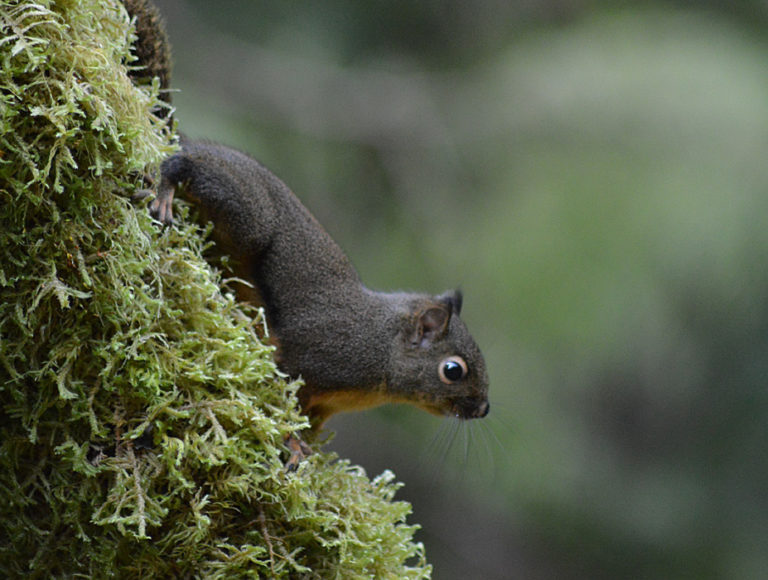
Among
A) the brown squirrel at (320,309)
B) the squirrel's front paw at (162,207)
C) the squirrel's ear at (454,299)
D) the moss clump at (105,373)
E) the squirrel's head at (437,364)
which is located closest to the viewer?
the moss clump at (105,373)

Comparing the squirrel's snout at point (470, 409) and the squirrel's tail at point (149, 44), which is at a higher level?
the squirrel's tail at point (149, 44)

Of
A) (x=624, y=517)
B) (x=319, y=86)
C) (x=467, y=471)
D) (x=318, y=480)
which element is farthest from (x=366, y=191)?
(x=318, y=480)

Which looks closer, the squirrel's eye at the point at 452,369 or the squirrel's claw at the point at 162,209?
the squirrel's claw at the point at 162,209

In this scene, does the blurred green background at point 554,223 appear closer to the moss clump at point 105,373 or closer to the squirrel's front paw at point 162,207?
the squirrel's front paw at point 162,207

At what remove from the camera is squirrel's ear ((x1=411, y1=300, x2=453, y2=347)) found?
2.41 meters

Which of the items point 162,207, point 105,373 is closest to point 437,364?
point 162,207

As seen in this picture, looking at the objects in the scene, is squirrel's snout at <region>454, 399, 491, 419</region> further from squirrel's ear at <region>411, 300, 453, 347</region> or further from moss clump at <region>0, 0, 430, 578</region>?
moss clump at <region>0, 0, 430, 578</region>

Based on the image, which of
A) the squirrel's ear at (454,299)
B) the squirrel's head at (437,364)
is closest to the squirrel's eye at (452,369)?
the squirrel's head at (437,364)

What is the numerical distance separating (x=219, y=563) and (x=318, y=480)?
0.95ft

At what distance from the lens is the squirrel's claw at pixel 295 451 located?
1.72 m

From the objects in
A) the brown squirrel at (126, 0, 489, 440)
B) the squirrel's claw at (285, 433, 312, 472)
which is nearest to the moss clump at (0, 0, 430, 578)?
the squirrel's claw at (285, 433, 312, 472)

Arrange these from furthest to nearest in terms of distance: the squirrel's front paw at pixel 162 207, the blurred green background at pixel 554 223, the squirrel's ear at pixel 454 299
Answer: the blurred green background at pixel 554 223
the squirrel's ear at pixel 454 299
the squirrel's front paw at pixel 162 207

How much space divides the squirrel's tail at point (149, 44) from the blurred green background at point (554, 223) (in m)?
1.85

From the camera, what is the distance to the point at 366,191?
5074 millimetres
